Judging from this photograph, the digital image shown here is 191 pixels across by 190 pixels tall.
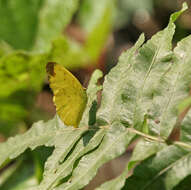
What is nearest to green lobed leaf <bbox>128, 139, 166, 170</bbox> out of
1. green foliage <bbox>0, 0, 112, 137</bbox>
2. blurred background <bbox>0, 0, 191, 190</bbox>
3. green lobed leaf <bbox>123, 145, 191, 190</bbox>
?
green lobed leaf <bbox>123, 145, 191, 190</bbox>

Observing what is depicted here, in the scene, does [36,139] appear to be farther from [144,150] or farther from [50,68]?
[144,150]

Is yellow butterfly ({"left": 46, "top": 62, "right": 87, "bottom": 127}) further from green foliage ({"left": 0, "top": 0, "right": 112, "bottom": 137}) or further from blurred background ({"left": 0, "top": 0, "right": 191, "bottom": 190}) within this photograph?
green foliage ({"left": 0, "top": 0, "right": 112, "bottom": 137})

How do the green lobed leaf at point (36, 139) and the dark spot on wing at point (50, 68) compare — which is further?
the green lobed leaf at point (36, 139)

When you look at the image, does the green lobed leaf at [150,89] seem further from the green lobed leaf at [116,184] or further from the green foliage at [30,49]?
the green foliage at [30,49]

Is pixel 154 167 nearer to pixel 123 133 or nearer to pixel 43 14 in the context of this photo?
pixel 123 133

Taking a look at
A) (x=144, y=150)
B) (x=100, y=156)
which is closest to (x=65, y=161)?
(x=100, y=156)

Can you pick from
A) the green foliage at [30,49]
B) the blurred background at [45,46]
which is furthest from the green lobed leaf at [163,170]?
the green foliage at [30,49]
